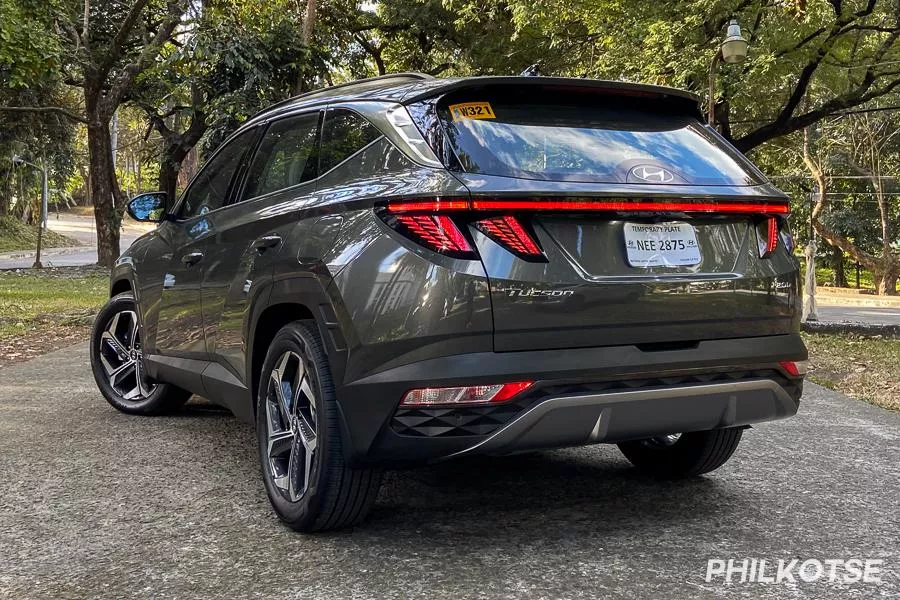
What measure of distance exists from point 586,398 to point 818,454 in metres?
2.53

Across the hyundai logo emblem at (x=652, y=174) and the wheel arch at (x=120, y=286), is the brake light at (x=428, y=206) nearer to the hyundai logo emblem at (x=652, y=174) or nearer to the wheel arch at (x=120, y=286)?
the hyundai logo emblem at (x=652, y=174)

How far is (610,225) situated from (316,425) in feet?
4.10

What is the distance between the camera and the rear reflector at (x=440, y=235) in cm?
295

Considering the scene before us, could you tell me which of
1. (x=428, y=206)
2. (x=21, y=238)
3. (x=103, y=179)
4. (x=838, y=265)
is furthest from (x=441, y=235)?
(x=838, y=265)

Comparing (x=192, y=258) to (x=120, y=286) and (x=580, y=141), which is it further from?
(x=580, y=141)

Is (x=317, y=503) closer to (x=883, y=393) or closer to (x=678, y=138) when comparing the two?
(x=678, y=138)

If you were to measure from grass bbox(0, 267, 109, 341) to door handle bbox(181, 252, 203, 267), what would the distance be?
6.29 meters

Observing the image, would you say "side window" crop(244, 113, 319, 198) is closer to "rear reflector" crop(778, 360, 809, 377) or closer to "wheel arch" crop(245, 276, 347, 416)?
"wheel arch" crop(245, 276, 347, 416)

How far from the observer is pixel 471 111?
3.28 meters

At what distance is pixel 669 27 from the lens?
14898mm

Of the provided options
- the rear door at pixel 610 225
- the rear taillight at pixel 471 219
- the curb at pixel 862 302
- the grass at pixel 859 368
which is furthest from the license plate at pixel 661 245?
the curb at pixel 862 302

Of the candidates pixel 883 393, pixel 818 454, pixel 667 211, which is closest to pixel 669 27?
pixel 883 393

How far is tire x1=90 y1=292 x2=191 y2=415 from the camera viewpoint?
18.6 feet

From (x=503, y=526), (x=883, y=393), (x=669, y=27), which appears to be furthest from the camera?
(x=669, y=27)
